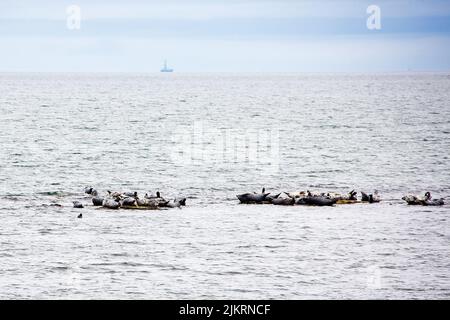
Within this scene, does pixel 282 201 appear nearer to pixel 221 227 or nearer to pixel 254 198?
pixel 254 198

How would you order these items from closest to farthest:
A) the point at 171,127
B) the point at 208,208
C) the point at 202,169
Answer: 1. the point at 208,208
2. the point at 202,169
3. the point at 171,127

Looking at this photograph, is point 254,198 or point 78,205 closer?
point 78,205

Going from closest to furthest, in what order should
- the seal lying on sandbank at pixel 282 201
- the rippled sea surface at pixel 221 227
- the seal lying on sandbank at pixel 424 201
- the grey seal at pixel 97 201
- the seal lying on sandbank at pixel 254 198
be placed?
the rippled sea surface at pixel 221 227
the grey seal at pixel 97 201
the seal lying on sandbank at pixel 424 201
the seal lying on sandbank at pixel 282 201
the seal lying on sandbank at pixel 254 198

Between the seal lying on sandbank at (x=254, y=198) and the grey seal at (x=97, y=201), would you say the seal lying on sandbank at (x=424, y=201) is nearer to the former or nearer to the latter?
the seal lying on sandbank at (x=254, y=198)

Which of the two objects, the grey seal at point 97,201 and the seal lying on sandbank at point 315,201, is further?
the seal lying on sandbank at point 315,201

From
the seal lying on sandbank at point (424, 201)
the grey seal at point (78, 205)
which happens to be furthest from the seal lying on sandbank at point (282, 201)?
the grey seal at point (78, 205)

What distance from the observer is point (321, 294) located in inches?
961

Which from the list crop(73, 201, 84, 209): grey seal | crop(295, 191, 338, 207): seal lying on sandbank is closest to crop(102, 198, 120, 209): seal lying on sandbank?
crop(73, 201, 84, 209): grey seal

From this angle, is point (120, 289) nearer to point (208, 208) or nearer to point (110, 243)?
point (110, 243)

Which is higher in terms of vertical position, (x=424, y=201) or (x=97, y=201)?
(x=97, y=201)

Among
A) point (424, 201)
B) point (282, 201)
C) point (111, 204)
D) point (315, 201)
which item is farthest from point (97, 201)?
point (424, 201)

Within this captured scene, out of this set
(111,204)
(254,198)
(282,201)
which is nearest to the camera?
(111,204)
